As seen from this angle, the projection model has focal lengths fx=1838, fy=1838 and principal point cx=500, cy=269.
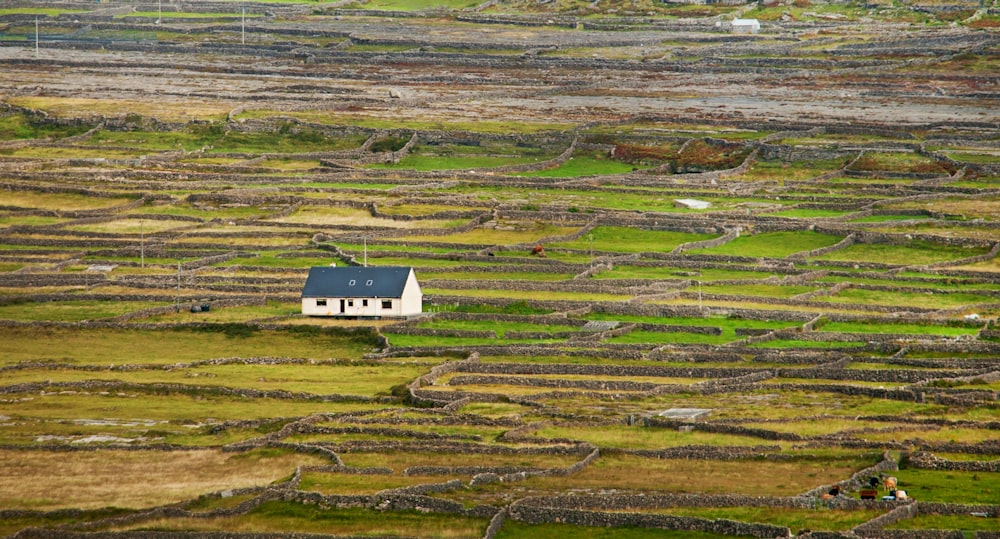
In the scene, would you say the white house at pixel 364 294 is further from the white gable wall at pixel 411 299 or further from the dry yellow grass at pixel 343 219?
the dry yellow grass at pixel 343 219

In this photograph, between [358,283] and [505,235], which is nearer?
[358,283]

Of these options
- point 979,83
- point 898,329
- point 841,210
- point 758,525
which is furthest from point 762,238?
point 979,83

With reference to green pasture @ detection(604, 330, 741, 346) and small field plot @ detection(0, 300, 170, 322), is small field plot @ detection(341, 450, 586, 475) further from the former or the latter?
small field plot @ detection(0, 300, 170, 322)

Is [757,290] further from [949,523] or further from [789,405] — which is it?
[949,523]

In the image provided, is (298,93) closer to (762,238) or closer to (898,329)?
(762,238)

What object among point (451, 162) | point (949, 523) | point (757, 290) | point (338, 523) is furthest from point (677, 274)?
point (949, 523)

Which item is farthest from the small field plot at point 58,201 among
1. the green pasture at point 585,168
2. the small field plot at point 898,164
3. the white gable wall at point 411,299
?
the small field plot at point 898,164
